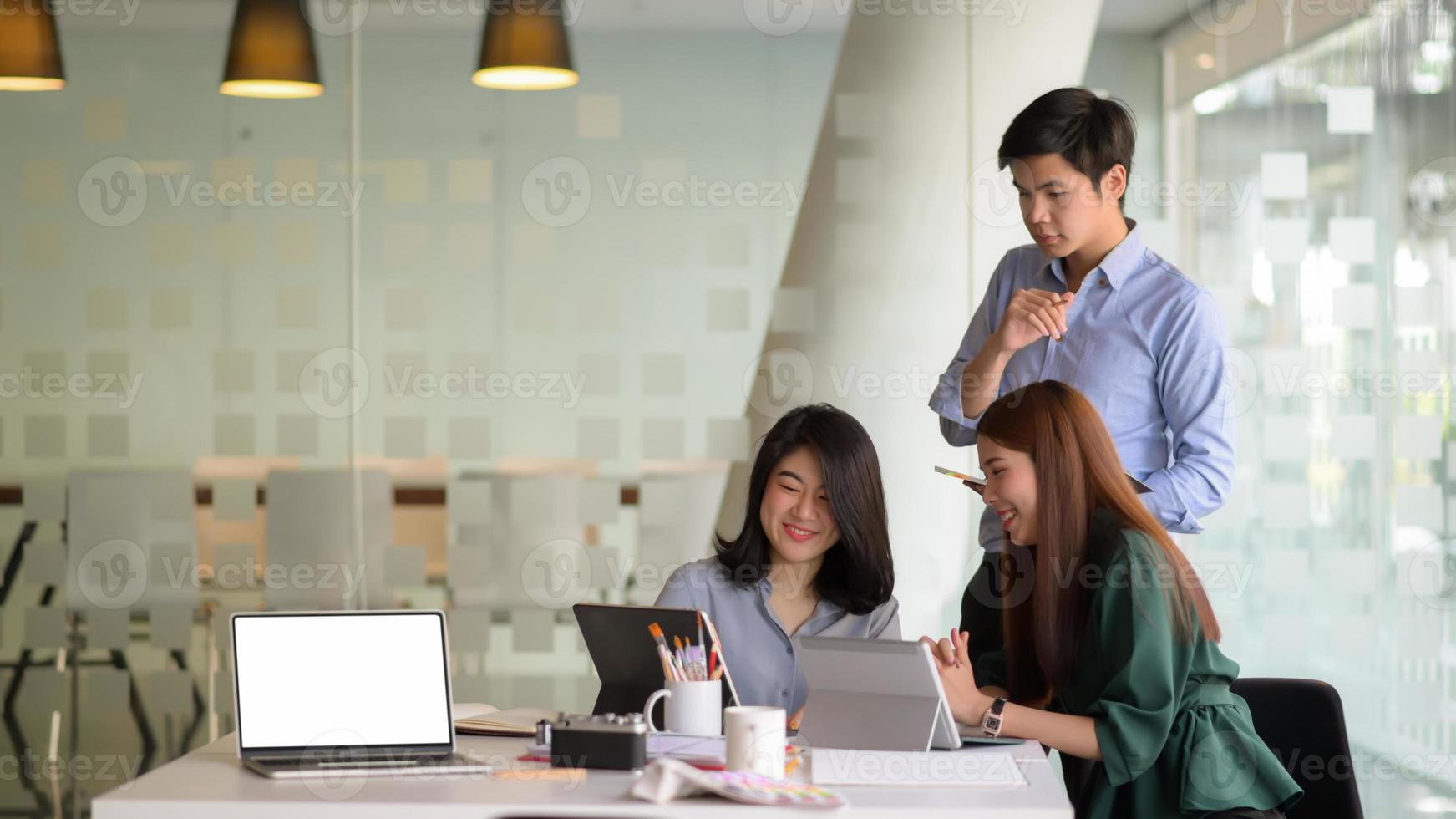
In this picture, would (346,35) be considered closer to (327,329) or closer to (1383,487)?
(327,329)

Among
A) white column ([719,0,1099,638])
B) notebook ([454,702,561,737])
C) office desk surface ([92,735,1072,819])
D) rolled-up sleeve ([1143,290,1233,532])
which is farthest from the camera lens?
white column ([719,0,1099,638])

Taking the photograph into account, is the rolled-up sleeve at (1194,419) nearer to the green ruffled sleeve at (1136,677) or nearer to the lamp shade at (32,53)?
the green ruffled sleeve at (1136,677)

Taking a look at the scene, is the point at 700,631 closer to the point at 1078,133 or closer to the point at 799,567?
the point at 799,567

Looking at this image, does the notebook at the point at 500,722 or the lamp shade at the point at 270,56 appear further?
the lamp shade at the point at 270,56

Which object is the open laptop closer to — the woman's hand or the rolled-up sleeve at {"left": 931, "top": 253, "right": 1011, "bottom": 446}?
the woman's hand

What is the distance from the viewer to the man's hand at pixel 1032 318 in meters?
2.83

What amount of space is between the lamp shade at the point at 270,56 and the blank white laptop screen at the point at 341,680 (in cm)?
229

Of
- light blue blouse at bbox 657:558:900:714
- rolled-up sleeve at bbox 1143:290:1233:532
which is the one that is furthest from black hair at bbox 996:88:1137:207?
light blue blouse at bbox 657:558:900:714

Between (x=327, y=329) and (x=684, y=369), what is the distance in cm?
96

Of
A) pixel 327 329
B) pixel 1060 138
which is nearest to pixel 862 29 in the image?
pixel 1060 138

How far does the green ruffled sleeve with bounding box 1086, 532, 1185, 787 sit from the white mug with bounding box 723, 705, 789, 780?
51 centimetres

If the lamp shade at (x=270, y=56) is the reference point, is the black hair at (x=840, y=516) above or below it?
below

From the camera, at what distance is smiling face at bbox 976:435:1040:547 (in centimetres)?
228

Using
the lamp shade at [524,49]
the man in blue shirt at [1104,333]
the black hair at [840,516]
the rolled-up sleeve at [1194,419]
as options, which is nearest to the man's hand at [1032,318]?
the man in blue shirt at [1104,333]
